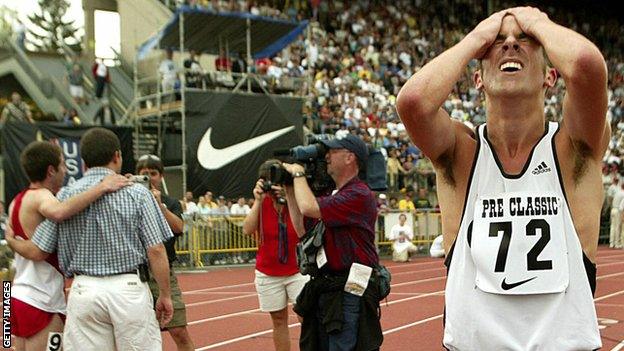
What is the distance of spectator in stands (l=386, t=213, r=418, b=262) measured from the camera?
1974 cm

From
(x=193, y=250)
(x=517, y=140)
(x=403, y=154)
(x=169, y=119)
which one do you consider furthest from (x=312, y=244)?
(x=403, y=154)

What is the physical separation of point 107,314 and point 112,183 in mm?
694

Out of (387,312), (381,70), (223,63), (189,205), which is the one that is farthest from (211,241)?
(381,70)

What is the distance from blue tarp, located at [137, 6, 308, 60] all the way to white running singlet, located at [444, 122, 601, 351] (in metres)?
18.4

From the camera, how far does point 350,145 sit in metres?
5.43

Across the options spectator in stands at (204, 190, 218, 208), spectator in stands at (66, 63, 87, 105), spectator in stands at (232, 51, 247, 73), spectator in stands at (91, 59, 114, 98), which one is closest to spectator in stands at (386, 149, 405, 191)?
spectator in stands at (232, 51, 247, 73)

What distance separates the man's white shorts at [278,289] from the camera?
23.5 ft

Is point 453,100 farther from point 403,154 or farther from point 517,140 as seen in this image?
point 517,140

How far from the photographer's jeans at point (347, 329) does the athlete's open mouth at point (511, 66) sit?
284 cm

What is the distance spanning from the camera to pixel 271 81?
2272cm

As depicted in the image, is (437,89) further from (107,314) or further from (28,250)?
(28,250)

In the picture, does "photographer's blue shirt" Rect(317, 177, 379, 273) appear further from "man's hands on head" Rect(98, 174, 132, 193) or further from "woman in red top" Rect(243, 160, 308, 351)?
"woman in red top" Rect(243, 160, 308, 351)

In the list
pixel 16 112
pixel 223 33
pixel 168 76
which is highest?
pixel 223 33

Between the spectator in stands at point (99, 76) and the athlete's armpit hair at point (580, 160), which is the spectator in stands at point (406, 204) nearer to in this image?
the spectator in stands at point (99, 76)
